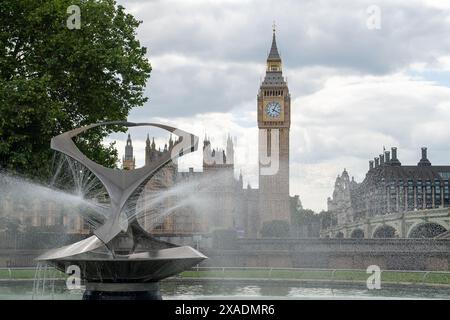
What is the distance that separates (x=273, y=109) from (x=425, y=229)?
2015 inches

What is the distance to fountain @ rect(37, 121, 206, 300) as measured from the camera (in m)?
15.7

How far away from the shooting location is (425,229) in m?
88.4

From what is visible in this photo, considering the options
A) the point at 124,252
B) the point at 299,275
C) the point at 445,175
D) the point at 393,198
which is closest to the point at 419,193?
the point at 393,198

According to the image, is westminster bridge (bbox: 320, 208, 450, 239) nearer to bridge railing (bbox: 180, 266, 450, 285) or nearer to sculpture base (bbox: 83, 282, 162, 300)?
bridge railing (bbox: 180, 266, 450, 285)

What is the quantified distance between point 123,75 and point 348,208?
406 ft

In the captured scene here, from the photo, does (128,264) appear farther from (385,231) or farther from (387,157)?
(387,157)

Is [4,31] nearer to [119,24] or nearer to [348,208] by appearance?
[119,24]

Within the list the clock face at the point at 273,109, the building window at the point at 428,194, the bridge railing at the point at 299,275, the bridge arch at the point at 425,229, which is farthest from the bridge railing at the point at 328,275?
the building window at the point at 428,194

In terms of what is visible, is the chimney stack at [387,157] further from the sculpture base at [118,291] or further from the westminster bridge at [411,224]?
the sculpture base at [118,291]

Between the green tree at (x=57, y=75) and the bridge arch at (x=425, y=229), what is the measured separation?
6137 cm

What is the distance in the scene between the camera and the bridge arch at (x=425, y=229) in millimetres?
85787

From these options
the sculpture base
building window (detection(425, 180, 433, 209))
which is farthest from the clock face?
the sculpture base

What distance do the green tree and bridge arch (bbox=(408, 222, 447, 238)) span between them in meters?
61.4
